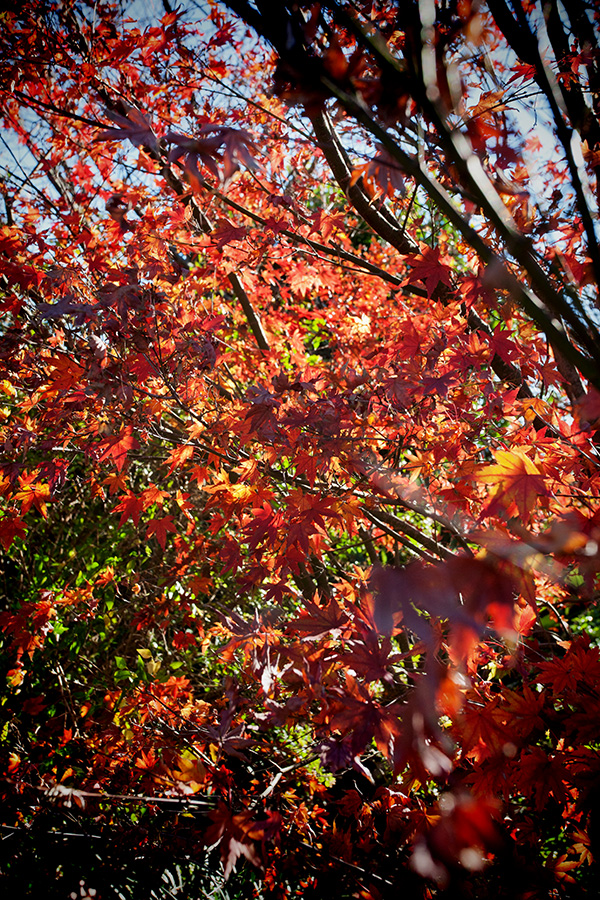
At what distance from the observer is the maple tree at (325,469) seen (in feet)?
3.90

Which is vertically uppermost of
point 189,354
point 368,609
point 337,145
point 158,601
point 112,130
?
point 337,145

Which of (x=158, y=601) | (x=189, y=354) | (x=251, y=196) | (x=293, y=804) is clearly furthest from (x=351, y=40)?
(x=293, y=804)

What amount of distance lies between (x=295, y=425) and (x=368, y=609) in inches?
34.7

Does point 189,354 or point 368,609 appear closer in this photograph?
point 368,609

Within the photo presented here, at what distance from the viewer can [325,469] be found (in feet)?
7.97

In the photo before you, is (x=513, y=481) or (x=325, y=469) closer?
(x=513, y=481)

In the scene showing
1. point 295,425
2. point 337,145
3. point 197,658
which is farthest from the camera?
point 197,658

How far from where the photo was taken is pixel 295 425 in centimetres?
209

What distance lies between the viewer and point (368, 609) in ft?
5.16

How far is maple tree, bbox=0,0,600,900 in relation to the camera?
3.90 feet

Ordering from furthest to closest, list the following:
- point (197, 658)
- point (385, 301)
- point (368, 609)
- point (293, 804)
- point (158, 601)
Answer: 1. point (385, 301)
2. point (197, 658)
3. point (158, 601)
4. point (293, 804)
5. point (368, 609)

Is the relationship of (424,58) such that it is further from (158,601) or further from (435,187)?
(158,601)

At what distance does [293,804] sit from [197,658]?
178 cm

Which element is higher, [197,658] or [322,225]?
[322,225]
